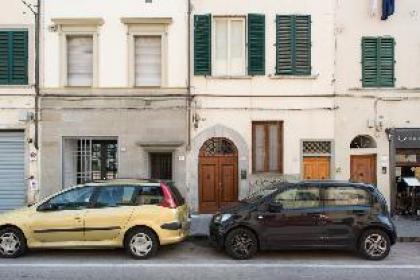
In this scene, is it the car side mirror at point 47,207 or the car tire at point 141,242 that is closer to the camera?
the car tire at point 141,242

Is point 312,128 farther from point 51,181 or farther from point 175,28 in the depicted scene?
point 51,181

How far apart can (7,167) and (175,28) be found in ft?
24.4

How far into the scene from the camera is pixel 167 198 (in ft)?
36.7

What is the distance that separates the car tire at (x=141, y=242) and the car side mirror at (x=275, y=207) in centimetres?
266

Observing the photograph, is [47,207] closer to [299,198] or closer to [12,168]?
[299,198]

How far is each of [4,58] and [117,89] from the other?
13.1 ft

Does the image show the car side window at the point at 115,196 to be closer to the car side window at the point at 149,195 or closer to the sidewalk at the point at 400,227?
the car side window at the point at 149,195

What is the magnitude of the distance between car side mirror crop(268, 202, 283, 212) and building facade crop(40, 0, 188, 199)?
20.2 ft

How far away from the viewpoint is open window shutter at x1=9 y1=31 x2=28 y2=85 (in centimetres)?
1673

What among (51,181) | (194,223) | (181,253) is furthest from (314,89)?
(51,181)

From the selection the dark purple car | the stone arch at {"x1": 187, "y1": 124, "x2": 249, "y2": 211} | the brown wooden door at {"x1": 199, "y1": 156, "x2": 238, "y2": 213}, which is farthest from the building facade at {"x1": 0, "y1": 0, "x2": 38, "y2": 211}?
the dark purple car

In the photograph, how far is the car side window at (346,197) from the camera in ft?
36.6

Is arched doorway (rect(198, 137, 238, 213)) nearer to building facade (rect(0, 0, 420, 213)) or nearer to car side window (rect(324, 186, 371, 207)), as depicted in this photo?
building facade (rect(0, 0, 420, 213))

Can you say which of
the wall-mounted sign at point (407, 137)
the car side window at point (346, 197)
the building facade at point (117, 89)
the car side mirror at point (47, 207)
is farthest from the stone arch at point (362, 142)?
the car side mirror at point (47, 207)
